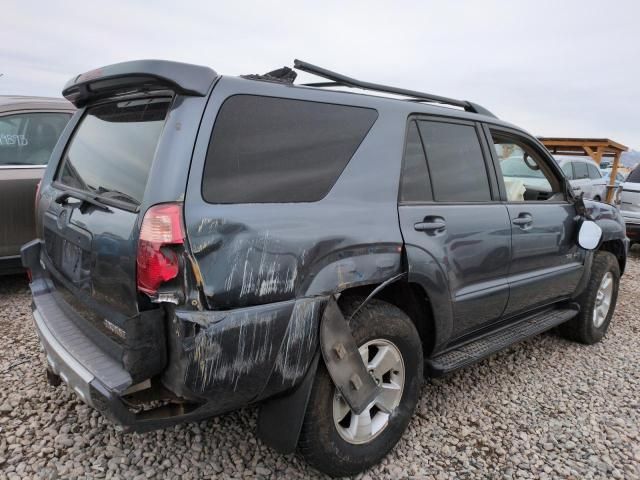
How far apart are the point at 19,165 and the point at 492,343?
420cm

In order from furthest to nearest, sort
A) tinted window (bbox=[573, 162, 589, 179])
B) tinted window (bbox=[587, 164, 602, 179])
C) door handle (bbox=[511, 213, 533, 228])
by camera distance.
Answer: tinted window (bbox=[587, 164, 602, 179]) < tinted window (bbox=[573, 162, 589, 179]) < door handle (bbox=[511, 213, 533, 228])

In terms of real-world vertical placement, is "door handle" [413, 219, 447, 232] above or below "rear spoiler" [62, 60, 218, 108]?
below

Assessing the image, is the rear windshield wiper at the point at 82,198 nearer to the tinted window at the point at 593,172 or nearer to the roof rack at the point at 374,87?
the roof rack at the point at 374,87

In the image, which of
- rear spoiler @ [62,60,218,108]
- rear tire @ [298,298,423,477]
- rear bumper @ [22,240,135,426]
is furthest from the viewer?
rear tire @ [298,298,423,477]

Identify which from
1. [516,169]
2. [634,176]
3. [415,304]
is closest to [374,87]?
[415,304]

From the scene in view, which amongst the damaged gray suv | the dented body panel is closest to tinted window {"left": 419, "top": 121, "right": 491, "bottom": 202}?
the damaged gray suv

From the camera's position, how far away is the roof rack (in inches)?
91.3

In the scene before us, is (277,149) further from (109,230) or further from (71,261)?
(71,261)

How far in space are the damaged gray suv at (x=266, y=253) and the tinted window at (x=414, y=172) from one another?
0.01 meters

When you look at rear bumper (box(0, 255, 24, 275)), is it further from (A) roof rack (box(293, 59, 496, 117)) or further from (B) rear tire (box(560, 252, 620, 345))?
(B) rear tire (box(560, 252, 620, 345))

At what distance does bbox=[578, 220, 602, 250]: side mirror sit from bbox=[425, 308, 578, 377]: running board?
573mm

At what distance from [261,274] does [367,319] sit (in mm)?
640

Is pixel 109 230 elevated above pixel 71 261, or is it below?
above

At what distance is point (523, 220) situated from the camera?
3.11 meters
